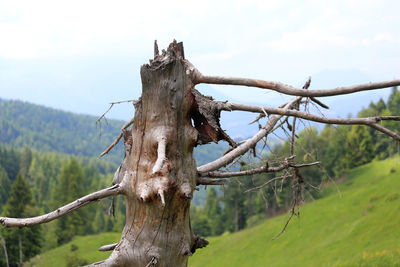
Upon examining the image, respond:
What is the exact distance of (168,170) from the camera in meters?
3.40

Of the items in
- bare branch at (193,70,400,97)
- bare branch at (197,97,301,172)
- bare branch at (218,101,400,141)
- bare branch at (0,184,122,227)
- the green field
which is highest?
bare branch at (193,70,400,97)

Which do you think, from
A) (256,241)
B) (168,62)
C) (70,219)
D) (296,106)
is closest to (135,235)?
(168,62)

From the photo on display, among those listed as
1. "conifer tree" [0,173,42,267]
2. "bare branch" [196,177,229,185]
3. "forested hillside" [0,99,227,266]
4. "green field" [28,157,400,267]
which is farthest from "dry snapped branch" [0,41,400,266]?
"conifer tree" [0,173,42,267]

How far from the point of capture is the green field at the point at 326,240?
22536 mm

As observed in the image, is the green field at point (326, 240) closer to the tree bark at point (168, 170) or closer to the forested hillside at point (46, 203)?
the forested hillside at point (46, 203)

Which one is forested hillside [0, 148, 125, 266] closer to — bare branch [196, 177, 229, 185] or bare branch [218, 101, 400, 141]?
bare branch [196, 177, 229, 185]

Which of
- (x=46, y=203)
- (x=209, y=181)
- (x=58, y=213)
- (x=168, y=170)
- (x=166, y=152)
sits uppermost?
(x=166, y=152)

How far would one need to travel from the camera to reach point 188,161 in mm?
3713

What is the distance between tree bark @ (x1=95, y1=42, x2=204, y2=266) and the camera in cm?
351

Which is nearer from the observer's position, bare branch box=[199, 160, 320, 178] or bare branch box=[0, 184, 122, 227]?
bare branch box=[0, 184, 122, 227]

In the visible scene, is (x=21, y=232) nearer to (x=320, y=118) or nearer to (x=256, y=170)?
(x=256, y=170)

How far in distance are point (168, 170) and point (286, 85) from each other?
143 cm

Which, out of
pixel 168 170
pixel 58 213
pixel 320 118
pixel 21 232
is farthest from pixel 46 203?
pixel 320 118

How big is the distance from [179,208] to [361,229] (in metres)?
27.1
